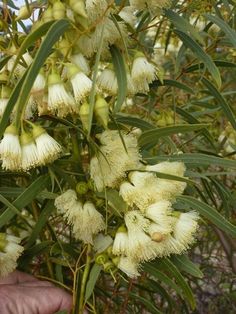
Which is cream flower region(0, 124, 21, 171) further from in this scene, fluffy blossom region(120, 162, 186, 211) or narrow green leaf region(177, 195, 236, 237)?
narrow green leaf region(177, 195, 236, 237)

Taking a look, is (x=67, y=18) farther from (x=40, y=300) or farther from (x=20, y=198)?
(x=40, y=300)

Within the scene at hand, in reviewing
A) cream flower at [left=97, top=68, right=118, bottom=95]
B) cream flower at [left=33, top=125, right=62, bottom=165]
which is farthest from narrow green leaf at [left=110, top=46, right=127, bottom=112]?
cream flower at [left=33, top=125, right=62, bottom=165]

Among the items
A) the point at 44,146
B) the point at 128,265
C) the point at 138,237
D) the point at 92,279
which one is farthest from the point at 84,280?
the point at 44,146

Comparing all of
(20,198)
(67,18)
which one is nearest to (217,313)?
(20,198)

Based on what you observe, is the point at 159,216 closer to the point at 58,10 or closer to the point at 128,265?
the point at 128,265

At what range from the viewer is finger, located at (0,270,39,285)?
1.39 metres

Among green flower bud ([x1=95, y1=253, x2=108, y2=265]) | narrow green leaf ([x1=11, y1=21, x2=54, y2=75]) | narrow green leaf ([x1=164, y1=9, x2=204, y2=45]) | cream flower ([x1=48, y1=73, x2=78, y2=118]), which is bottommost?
green flower bud ([x1=95, y1=253, x2=108, y2=265])

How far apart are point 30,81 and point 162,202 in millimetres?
350

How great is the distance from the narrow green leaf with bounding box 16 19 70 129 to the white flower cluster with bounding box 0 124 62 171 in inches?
3.4

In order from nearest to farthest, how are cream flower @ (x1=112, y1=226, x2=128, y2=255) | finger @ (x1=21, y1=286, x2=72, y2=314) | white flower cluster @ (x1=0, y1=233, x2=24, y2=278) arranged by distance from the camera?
cream flower @ (x1=112, y1=226, x2=128, y2=255) → white flower cluster @ (x1=0, y1=233, x2=24, y2=278) → finger @ (x1=21, y1=286, x2=72, y2=314)

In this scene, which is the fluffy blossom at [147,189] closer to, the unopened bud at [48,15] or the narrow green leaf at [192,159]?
the narrow green leaf at [192,159]

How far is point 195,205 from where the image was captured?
1182mm

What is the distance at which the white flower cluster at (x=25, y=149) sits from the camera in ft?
3.35

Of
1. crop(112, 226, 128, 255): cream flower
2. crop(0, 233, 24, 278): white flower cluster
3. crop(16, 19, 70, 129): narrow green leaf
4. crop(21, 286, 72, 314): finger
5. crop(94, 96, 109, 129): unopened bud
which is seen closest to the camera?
crop(16, 19, 70, 129): narrow green leaf
